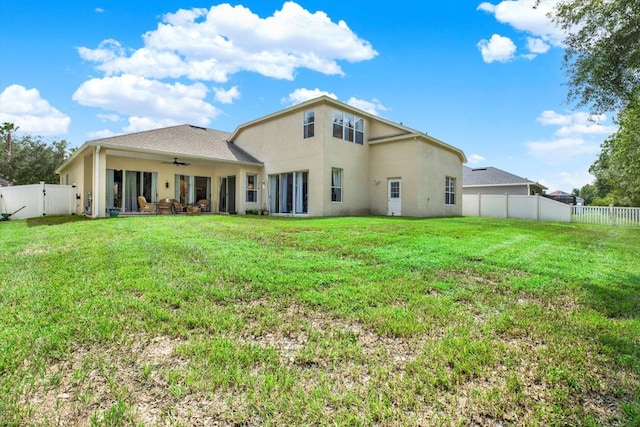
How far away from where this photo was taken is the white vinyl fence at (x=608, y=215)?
16.5 metres

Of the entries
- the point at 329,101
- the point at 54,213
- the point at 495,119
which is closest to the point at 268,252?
the point at 329,101

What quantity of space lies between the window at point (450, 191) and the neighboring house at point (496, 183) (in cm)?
900

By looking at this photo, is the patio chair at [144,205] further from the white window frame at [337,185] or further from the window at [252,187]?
the white window frame at [337,185]

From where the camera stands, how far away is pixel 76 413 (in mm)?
1992

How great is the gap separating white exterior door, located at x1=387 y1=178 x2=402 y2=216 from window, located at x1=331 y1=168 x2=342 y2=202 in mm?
2777

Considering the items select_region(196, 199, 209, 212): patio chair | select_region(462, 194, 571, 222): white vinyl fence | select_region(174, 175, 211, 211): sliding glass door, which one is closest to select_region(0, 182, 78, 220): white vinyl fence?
select_region(174, 175, 211, 211): sliding glass door

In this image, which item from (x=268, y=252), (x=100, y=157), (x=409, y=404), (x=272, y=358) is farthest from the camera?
(x=100, y=157)

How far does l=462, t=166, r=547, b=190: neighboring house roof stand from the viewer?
26286 mm

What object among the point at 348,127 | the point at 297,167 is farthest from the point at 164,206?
the point at 348,127

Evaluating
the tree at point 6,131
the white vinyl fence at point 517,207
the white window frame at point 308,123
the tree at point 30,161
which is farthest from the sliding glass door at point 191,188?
the tree at point 6,131

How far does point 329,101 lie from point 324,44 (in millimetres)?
2707

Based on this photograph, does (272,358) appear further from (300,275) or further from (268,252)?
(268,252)

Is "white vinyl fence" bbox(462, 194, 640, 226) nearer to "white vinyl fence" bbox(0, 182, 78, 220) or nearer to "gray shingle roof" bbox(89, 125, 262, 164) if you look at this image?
"gray shingle roof" bbox(89, 125, 262, 164)

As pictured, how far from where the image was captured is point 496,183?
2666 cm
